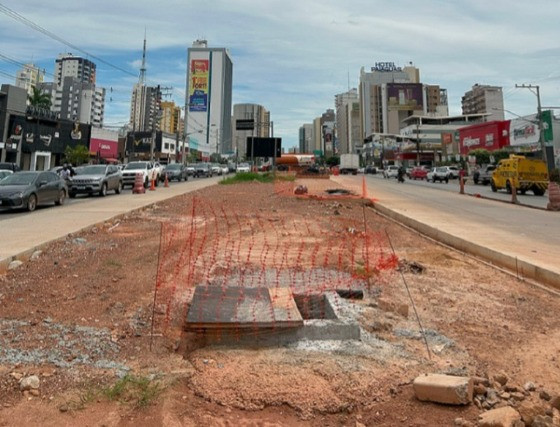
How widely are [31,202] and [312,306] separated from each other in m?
14.4

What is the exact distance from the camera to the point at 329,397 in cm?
320

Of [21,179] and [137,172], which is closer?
[21,179]

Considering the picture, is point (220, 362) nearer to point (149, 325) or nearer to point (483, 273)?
point (149, 325)

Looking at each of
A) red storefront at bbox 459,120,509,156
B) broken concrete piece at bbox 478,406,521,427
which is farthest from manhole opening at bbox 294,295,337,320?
red storefront at bbox 459,120,509,156

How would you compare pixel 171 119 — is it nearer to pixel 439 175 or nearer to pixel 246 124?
pixel 246 124

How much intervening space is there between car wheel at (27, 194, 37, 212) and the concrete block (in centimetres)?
1638

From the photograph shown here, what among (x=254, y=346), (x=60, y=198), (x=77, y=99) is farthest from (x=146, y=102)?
(x=254, y=346)

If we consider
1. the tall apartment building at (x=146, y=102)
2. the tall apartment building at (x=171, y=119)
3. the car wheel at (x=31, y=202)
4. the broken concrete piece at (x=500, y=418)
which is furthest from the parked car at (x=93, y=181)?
the tall apartment building at (x=171, y=119)

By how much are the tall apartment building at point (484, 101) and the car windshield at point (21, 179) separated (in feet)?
466

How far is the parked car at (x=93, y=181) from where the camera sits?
2194 cm

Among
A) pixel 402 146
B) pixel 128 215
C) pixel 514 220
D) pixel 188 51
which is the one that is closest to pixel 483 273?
pixel 514 220

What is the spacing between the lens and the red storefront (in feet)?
A: 187

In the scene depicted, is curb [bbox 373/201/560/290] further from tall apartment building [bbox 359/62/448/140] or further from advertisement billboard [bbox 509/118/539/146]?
tall apartment building [bbox 359/62/448/140]

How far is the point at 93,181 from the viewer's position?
71.9 ft
